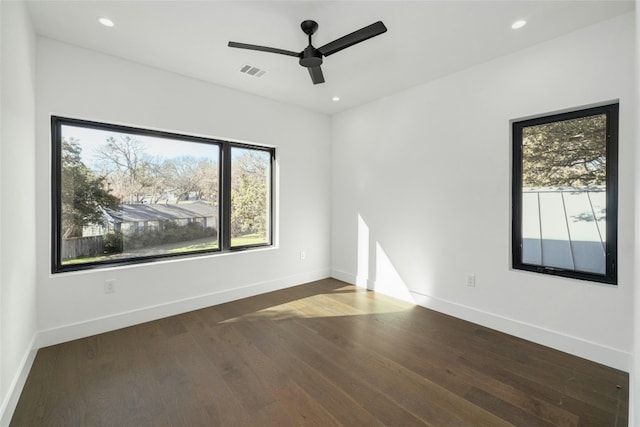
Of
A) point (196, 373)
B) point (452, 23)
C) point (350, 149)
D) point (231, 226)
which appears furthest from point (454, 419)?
point (350, 149)

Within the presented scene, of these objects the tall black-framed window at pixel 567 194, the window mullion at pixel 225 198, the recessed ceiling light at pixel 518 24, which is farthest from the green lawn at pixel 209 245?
the recessed ceiling light at pixel 518 24

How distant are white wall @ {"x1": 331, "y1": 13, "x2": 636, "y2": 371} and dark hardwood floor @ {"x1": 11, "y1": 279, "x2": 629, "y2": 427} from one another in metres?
0.30

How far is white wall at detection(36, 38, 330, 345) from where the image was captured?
2.62 m

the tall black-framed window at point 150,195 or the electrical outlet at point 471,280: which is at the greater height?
the tall black-framed window at point 150,195

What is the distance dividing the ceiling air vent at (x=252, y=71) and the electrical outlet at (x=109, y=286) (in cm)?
260

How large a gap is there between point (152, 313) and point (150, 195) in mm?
1306

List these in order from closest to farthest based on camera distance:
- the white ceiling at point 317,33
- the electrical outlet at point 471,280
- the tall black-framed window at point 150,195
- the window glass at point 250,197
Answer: the white ceiling at point 317,33, the tall black-framed window at point 150,195, the electrical outlet at point 471,280, the window glass at point 250,197

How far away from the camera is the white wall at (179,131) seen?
2.62m

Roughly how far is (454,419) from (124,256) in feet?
10.9

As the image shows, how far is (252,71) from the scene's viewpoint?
10.7ft

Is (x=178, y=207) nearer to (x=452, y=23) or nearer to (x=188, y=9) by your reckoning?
(x=188, y=9)

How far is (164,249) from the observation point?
11.3ft

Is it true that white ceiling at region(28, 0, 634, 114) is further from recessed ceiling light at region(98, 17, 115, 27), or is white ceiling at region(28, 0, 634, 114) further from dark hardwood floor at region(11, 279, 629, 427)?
dark hardwood floor at region(11, 279, 629, 427)

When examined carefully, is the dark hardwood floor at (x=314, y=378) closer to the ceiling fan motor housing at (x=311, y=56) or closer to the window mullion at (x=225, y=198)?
the window mullion at (x=225, y=198)
